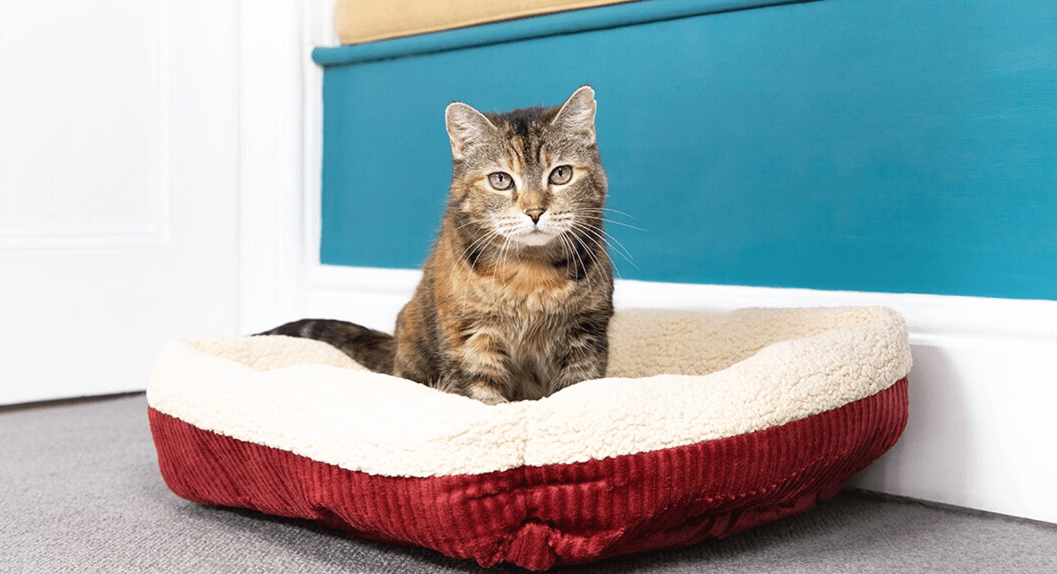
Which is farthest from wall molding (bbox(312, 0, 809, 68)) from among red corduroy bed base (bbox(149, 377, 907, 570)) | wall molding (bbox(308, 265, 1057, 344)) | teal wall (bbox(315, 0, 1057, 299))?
red corduroy bed base (bbox(149, 377, 907, 570))

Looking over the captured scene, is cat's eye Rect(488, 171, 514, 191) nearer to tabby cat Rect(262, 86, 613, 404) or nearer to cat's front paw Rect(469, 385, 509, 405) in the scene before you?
tabby cat Rect(262, 86, 613, 404)

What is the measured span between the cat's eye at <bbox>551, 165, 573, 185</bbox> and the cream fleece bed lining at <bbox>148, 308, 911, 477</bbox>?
0.31m

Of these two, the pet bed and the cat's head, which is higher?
the cat's head

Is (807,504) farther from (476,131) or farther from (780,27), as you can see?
(780,27)

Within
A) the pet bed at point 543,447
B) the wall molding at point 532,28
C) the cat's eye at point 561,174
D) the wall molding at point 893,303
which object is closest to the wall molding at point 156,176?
the wall molding at point 532,28

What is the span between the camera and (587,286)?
127cm

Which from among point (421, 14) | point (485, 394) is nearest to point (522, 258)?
point (485, 394)

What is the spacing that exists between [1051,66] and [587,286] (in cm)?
83

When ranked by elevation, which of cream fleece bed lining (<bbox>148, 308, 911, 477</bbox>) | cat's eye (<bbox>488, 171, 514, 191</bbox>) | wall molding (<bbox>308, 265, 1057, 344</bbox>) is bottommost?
cream fleece bed lining (<bbox>148, 308, 911, 477</bbox>)

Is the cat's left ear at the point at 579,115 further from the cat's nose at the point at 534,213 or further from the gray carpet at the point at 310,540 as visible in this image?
the gray carpet at the point at 310,540

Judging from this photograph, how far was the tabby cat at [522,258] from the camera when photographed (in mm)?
1248

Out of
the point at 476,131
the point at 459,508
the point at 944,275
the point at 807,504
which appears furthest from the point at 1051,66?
the point at 459,508

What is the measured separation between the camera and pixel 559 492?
92 cm

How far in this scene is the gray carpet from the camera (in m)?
1.04
